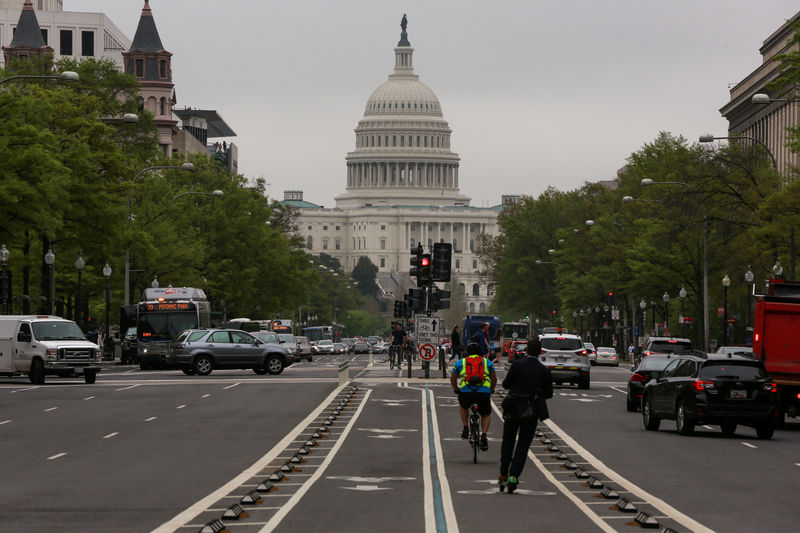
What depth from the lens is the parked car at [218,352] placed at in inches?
2149

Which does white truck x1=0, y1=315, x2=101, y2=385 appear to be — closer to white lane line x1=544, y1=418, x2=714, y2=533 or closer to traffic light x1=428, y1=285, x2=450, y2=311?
traffic light x1=428, y1=285, x2=450, y2=311

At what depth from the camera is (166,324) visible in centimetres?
6494

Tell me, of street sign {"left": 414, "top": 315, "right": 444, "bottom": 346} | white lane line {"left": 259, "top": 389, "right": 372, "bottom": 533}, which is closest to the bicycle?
white lane line {"left": 259, "top": 389, "right": 372, "bottom": 533}

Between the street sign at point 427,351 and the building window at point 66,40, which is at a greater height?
the building window at point 66,40

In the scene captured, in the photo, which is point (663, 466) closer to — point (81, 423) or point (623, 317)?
point (81, 423)

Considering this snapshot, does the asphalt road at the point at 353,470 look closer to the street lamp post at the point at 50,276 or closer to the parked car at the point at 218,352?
the parked car at the point at 218,352

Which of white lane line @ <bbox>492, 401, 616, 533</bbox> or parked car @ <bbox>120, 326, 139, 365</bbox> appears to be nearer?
white lane line @ <bbox>492, 401, 616, 533</bbox>

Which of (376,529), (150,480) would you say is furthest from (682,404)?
(376,529)

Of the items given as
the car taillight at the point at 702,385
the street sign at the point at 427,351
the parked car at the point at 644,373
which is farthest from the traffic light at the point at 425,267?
the car taillight at the point at 702,385

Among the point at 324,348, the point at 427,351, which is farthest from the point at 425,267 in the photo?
the point at 324,348

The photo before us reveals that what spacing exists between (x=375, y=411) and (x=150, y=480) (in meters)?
15.5

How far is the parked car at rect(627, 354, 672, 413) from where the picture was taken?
1423 inches

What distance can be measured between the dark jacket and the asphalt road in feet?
3.75

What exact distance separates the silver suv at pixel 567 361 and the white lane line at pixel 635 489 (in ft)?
67.1
